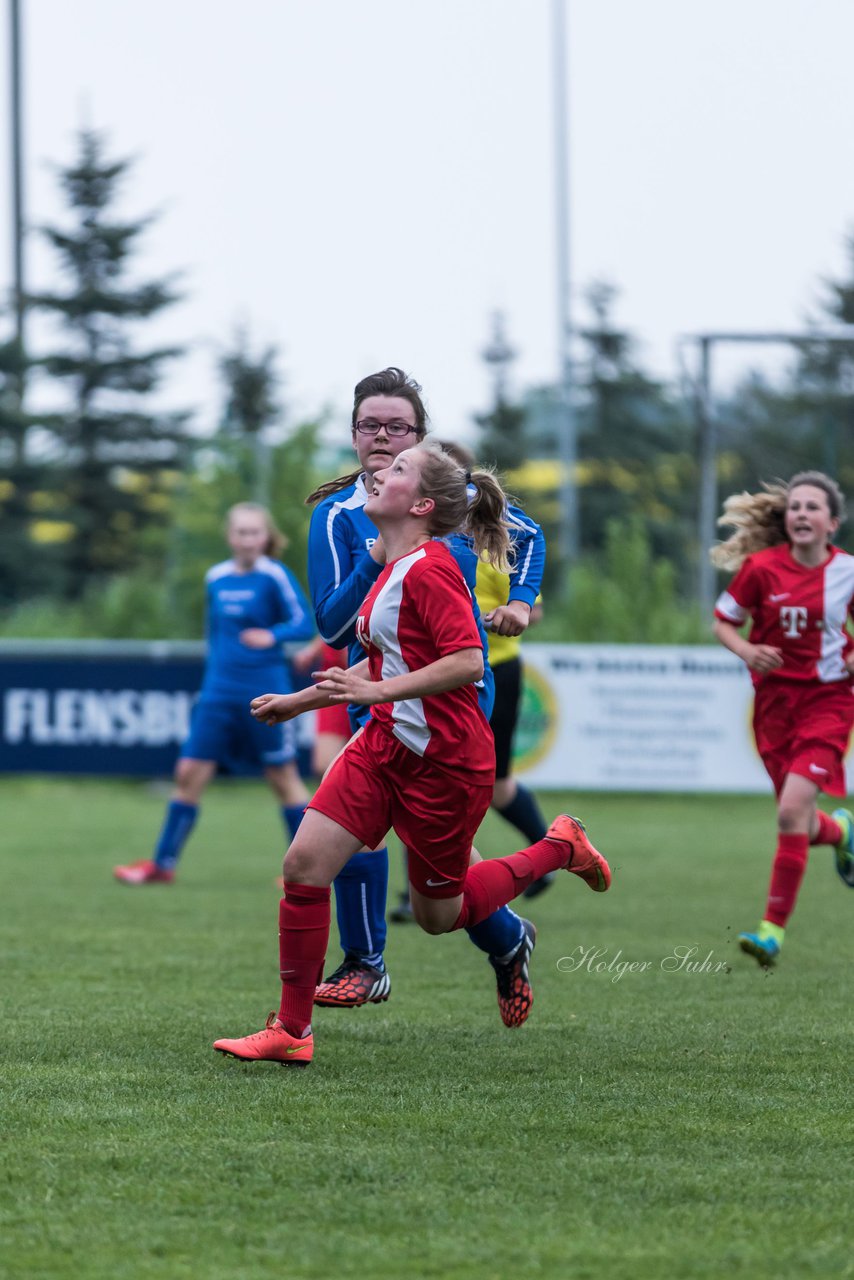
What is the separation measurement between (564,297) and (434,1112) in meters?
22.9

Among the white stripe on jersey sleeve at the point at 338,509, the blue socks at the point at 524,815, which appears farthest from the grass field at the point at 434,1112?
the white stripe on jersey sleeve at the point at 338,509

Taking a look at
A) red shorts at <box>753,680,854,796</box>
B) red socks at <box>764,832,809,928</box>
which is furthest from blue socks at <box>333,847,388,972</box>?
red shorts at <box>753,680,854,796</box>

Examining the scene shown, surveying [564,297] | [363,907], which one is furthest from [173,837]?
[564,297]

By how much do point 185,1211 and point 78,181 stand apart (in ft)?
115

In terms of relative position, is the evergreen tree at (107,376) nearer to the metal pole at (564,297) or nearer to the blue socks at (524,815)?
the metal pole at (564,297)

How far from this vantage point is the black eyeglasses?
199 inches

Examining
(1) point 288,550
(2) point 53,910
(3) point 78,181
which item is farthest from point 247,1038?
(3) point 78,181

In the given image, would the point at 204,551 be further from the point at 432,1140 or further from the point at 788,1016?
the point at 432,1140

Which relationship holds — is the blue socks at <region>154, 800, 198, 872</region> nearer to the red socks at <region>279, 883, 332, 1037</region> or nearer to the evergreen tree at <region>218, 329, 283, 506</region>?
the red socks at <region>279, 883, 332, 1037</region>

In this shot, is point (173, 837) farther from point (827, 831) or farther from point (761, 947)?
point (761, 947)

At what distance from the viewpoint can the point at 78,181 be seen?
36000mm

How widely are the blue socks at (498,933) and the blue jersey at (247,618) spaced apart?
452 cm

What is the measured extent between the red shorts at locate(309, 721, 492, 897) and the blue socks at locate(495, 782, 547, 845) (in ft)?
→ 11.9

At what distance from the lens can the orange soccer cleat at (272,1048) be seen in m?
4.54
